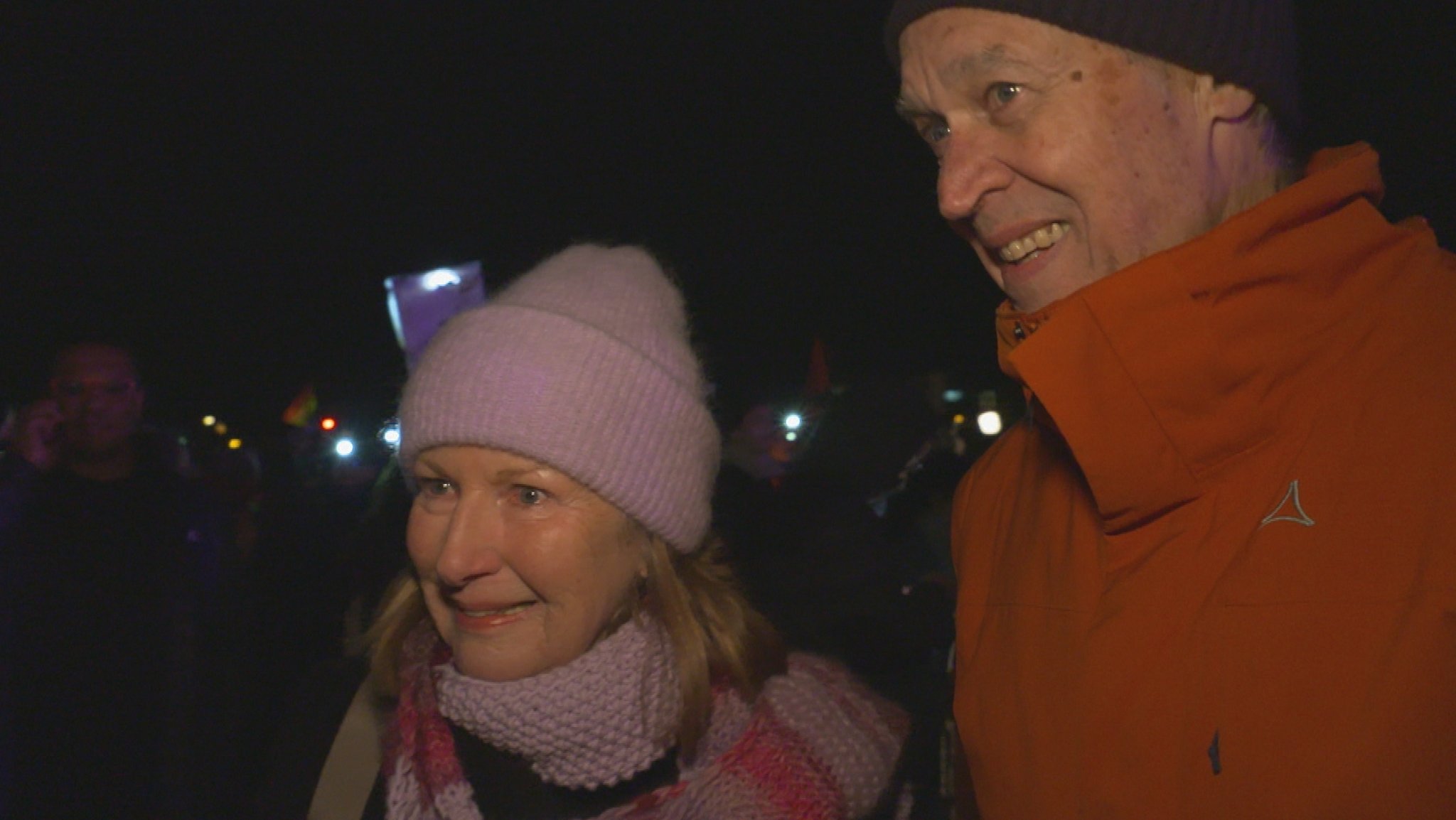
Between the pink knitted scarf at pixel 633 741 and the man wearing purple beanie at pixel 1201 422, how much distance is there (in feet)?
1.62

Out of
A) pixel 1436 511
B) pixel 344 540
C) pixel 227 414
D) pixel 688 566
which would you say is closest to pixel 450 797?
pixel 688 566

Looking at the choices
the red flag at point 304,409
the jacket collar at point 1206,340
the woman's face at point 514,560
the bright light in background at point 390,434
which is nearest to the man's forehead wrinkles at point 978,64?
the jacket collar at point 1206,340

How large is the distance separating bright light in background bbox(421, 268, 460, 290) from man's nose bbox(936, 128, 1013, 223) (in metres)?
1.91

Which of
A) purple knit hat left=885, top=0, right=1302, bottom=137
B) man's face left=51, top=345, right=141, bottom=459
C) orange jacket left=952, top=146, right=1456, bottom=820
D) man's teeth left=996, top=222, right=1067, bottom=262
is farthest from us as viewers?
man's face left=51, top=345, right=141, bottom=459

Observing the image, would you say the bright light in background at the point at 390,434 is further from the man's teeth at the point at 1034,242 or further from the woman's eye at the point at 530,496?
the man's teeth at the point at 1034,242

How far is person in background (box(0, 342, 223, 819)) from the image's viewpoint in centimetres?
325

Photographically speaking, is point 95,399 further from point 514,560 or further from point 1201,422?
point 1201,422

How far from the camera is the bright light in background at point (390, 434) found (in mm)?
2369

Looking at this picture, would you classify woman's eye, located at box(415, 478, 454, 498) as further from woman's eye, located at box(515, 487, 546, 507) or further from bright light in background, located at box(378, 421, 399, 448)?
bright light in background, located at box(378, 421, 399, 448)

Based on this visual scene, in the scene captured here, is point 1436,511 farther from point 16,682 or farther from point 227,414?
point 227,414

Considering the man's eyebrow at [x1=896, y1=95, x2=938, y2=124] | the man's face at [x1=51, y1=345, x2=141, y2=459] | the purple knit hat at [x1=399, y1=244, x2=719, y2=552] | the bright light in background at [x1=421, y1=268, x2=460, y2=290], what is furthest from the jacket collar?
the man's face at [x1=51, y1=345, x2=141, y2=459]

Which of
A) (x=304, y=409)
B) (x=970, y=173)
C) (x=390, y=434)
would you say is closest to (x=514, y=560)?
(x=390, y=434)

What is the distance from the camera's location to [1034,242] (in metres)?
1.49

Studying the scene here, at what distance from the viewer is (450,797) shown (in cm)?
190
